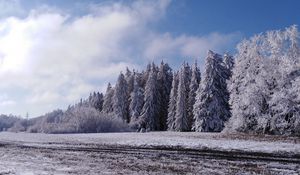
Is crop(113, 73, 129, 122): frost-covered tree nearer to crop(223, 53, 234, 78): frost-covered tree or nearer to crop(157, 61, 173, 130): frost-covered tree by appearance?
crop(157, 61, 173, 130): frost-covered tree

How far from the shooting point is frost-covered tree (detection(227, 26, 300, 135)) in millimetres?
42938

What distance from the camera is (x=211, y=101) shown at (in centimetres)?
6500

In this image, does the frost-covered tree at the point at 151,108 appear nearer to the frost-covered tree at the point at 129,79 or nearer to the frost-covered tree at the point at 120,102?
the frost-covered tree at the point at 120,102

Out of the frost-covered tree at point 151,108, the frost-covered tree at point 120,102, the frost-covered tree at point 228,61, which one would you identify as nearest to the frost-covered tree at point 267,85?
the frost-covered tree at point 228,61

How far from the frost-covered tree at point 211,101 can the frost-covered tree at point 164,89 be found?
23.4 meters

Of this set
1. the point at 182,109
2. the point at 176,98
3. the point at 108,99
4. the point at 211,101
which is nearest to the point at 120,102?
the point at 108,99

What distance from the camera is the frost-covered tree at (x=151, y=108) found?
84812 millimetres

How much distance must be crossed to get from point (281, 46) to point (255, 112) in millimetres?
8422

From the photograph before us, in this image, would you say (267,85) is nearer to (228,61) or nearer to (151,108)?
(228,61)

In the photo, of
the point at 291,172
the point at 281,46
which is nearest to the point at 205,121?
the point at 281,46

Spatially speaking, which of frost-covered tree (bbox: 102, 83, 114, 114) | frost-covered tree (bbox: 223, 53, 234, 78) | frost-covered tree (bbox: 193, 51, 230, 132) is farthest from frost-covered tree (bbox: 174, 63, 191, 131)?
frost-covered tree (bbox: 102, 83, 114, 114)

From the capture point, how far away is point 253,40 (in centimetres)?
5147

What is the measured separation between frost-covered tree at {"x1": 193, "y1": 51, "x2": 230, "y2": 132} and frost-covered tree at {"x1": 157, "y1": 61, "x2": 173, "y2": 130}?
23.4m

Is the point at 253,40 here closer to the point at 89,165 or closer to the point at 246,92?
the point at 246,92
